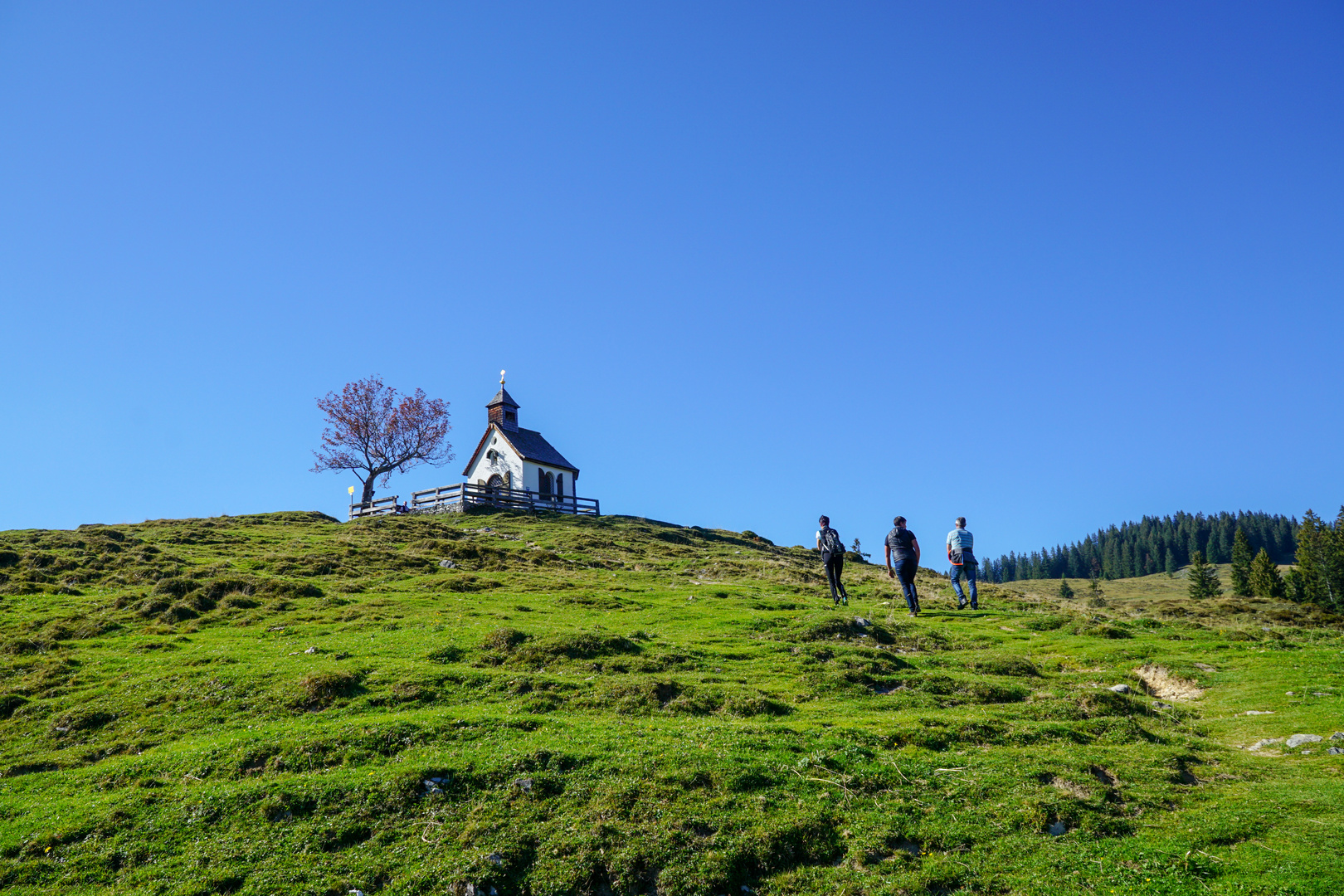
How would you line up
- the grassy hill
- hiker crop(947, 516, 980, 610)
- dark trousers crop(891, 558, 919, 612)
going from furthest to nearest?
hiker crop(947, 516, 980, 610) < dark trousers crop(891, 558, 919, 612) < the grassy hill

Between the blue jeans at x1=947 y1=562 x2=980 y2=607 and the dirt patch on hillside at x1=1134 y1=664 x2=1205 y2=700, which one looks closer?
the dirt patch on hillside at x1=1134 y1=664 x2=1205 y2=700

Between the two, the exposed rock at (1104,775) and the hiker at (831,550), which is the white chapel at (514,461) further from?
the exposed rock at (1104,775)

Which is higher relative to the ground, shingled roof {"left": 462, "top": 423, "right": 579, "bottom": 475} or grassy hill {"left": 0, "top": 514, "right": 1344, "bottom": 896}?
shingled roof {"left": 462, "top": 423, "right": 579, "bottom": 475}

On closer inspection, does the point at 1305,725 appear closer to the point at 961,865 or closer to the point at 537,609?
the point at 961,865

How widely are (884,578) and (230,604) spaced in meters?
32.4

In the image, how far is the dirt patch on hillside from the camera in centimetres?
1942

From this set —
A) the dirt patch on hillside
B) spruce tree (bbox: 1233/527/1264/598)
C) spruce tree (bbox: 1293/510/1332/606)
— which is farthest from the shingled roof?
spruce tree (bbox: 1233/527/1264/598)

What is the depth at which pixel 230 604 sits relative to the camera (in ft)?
97.1

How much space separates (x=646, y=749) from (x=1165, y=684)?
14065mm

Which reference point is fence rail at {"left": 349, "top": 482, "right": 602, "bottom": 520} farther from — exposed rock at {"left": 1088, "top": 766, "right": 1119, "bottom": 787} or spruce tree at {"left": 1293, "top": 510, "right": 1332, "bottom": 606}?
spruce tree at {"left": 1293, "top": 510, "right": 1332, "bottom": 606}

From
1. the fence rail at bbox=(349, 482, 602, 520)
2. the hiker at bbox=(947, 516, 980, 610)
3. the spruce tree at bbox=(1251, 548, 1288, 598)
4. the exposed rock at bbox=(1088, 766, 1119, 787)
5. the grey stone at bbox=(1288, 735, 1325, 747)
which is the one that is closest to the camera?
the exposed rock at bbox=(1088, 766, 1119, 787)

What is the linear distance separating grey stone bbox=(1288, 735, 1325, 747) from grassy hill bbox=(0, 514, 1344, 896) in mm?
235

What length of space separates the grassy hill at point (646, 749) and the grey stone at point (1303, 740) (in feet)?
0.77

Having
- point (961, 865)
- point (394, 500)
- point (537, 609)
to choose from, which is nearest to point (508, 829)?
point (961, 865)
